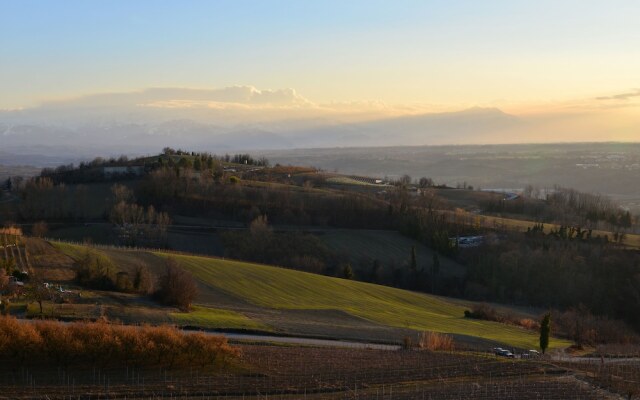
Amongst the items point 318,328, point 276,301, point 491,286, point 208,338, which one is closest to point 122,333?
point 208,338

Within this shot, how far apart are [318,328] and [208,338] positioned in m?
11.4

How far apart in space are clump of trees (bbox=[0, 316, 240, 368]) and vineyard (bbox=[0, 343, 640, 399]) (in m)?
0.47

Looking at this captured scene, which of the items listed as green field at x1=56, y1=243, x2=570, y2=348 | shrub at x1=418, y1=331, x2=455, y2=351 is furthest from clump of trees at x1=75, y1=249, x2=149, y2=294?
shrub at x1=418, y1=331, x2=455, y2=351

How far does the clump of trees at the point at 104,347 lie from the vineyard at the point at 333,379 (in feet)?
1.55

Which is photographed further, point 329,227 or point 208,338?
point 329,227

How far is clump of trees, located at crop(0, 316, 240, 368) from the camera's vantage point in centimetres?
2956

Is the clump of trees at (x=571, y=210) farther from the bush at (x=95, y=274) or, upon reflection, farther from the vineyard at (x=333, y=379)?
the vineyard at (x=333, y=379)

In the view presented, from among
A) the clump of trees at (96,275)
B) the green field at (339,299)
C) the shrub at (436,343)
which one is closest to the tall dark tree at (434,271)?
the green field at (339,299)

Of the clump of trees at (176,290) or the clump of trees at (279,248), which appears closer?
the clump of trees at (176,290)

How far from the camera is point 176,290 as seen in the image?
A: 46.3m

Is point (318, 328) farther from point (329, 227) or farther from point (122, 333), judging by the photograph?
point (329, 227)

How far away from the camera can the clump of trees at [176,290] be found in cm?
4594

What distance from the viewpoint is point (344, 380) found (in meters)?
30.0

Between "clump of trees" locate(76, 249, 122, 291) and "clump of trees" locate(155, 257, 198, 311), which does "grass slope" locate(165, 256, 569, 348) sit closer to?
"clump of trees" locate(155, 257, 198, 311)
